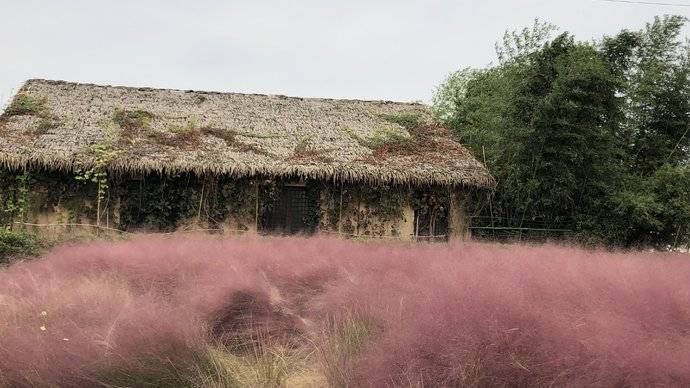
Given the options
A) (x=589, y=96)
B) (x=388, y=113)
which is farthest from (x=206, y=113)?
(x=589, y=96)

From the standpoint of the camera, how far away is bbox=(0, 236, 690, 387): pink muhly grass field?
287 centimetres

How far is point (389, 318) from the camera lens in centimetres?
350

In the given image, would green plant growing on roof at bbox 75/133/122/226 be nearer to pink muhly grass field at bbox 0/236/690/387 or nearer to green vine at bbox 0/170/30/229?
green vine at bbox 0/170/30/229

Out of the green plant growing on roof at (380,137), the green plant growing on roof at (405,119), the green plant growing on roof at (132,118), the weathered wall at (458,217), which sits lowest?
the weathered wall at (458,217)

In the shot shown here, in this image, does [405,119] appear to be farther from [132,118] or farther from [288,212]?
[132,118]

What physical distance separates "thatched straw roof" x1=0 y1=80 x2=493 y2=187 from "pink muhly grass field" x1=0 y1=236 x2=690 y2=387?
340 inches

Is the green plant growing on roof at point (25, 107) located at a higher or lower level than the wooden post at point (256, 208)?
higher

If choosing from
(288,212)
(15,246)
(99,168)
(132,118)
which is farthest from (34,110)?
(15,246)

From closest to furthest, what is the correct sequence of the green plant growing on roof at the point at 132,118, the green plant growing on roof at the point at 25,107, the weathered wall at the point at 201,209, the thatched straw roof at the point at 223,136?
1. the thatched straw roof at the point at 223,136
2. the weathered wall at the point at 201,209
3. the green plant growing on roof at the point at 25,107
4. the green plant growing on roof at the point at 132,118

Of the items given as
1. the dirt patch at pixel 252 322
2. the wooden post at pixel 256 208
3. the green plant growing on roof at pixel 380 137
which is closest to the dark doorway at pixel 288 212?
the wooden post at pixel 256 208

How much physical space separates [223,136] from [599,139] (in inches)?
385

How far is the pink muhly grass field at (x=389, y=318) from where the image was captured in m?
2.87

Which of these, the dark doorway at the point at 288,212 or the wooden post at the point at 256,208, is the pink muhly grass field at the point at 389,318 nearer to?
the wooden post at the point at 256,208

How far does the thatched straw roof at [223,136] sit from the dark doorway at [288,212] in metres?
0.87
